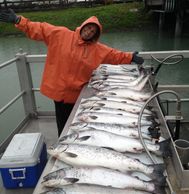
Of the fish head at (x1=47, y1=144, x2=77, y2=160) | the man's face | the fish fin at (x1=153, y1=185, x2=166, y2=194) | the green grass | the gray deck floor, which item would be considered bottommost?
the green grass

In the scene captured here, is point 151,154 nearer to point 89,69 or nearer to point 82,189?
point 82,189

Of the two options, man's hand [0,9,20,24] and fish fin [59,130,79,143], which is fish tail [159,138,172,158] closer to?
fish fin [59,130,79,143]

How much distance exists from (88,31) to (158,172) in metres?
2.06

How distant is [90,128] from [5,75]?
9.13m

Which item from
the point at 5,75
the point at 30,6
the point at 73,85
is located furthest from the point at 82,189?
the point at 30,6

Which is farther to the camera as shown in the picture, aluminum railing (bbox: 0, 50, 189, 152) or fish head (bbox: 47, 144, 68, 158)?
aluminum railing (bbox: 0, 50, 189, 152)

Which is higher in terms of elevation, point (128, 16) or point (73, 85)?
point (73, 85)

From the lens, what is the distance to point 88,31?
11.7ft

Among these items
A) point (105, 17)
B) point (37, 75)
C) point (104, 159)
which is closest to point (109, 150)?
point (104, 159)

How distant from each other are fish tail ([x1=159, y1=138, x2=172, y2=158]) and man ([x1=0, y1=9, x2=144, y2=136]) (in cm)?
174

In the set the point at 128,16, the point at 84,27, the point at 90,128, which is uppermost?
the point at 84,27

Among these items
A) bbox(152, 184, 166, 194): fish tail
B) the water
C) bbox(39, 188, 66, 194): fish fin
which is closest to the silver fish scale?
bbox(152, 184, 166, 194): fish tail

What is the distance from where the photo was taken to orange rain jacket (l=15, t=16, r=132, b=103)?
3.62 m

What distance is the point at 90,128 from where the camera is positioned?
2.42 metres
